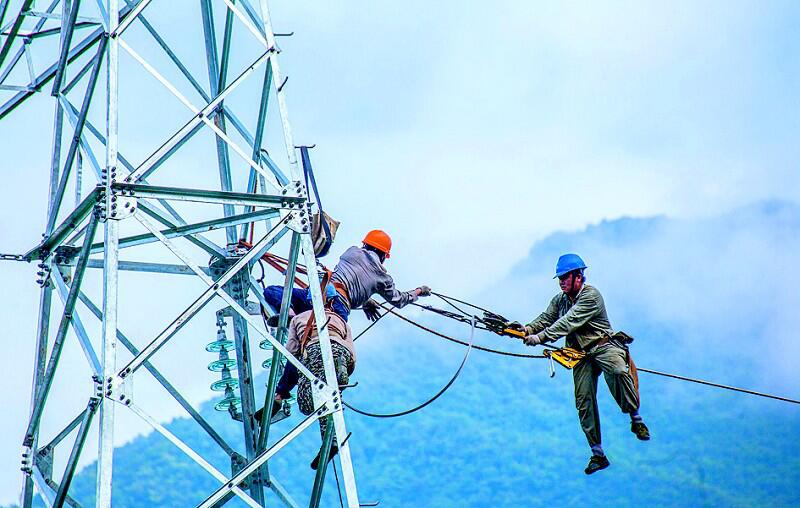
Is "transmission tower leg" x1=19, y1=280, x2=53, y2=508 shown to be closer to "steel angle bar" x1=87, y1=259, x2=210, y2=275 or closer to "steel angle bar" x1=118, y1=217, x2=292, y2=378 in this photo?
"steel angle bar" x1=87, y1=259, x2=210, y2=275

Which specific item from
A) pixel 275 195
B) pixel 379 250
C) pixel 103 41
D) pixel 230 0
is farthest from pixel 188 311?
pixel 379 250

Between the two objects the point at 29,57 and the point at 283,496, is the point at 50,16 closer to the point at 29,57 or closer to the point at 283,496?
the point at 29,57

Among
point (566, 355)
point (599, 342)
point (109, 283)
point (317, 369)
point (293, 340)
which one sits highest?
point (599, 342)

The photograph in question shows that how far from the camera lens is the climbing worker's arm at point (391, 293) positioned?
57.3ft

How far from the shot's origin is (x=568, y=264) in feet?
57.0

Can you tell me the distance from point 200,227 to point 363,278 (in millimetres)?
3428

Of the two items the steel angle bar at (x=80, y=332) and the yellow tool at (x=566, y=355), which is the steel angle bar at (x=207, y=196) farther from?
the yellow tool at (x=566, y=355)

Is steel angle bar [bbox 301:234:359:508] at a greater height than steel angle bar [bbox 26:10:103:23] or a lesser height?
lesser

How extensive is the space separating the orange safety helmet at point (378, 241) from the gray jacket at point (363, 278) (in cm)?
19

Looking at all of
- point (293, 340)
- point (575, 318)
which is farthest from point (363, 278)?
point (575, 318)

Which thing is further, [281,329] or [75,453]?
[281,329]

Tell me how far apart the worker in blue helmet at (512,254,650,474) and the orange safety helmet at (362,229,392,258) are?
2.17 metres

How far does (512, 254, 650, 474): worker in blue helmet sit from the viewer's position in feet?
55.9

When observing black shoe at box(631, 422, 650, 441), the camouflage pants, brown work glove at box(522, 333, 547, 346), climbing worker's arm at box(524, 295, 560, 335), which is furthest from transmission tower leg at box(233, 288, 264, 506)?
black shoe at box(631, 422, 650, 441)
